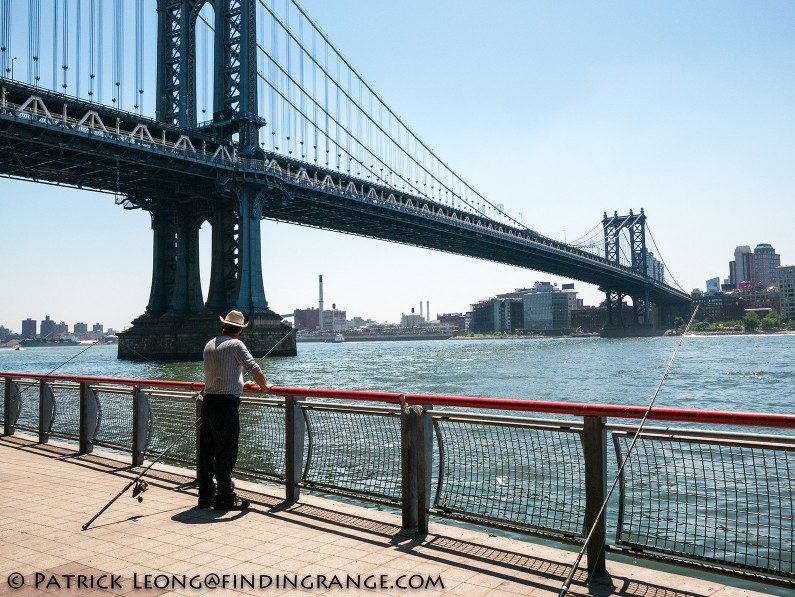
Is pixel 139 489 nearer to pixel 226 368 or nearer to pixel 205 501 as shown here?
pixel 205 501

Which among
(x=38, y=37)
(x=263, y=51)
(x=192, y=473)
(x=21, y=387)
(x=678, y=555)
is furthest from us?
(x=263, y=51)

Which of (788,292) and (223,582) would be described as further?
(788,292)

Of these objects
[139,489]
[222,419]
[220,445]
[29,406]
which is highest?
[222,419]

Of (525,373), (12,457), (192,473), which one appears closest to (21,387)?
(12,457)

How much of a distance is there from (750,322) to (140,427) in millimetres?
140375

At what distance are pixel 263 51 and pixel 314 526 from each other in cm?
6857

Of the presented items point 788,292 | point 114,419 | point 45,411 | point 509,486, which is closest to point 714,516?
point 509,486

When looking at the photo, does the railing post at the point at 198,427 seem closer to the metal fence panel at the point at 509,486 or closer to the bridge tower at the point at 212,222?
the metal fence panel at the point at 509,486

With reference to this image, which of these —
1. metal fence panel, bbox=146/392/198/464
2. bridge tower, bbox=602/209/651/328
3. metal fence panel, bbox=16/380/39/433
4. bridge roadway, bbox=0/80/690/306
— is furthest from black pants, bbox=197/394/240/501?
bridge tower, bbox=602/209/651/328

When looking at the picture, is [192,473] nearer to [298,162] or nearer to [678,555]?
[678,555]

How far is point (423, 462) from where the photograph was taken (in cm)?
521

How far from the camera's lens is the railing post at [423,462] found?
17.0 feet

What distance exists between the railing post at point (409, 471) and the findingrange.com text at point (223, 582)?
95 cm

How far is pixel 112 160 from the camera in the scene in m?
45.4
